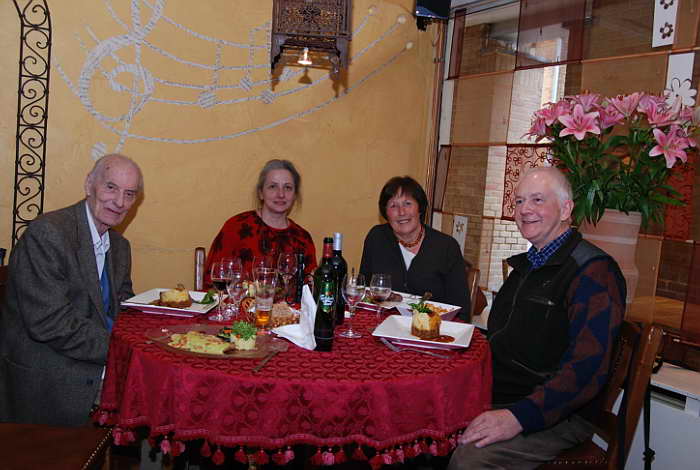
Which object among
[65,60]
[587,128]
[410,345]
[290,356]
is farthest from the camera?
[65,60]

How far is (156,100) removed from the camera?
147 inches

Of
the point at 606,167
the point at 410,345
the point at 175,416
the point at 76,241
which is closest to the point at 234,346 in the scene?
the point at 175,416

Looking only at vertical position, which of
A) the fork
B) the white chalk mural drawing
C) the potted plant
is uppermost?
the white chalk mural drawing

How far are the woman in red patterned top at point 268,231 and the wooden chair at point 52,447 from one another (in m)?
1.45

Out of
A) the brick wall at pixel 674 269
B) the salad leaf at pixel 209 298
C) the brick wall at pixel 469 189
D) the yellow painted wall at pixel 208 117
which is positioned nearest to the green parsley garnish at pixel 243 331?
the salad leaf at pixel 209 298

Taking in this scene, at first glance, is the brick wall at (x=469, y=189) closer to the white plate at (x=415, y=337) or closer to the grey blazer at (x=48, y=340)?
the white plate at (x=415, y=337)

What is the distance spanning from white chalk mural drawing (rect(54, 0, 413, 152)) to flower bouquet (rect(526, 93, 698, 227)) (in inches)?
83.0

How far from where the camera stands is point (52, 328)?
2.13m

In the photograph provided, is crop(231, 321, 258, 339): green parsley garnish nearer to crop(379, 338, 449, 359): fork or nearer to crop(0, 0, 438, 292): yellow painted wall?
crop(379, 338, 449, 359): fork

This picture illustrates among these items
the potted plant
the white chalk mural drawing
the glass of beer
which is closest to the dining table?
the glass of beer

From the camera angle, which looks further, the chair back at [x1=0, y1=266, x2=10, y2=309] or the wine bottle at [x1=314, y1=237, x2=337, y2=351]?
the chair back at [x1=0, y1=266, x2=10, y2=309]

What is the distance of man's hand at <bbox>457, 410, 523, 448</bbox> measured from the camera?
187cm

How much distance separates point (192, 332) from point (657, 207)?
2265 millimetres

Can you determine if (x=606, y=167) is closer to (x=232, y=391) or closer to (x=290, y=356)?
(x=290, y=356)
